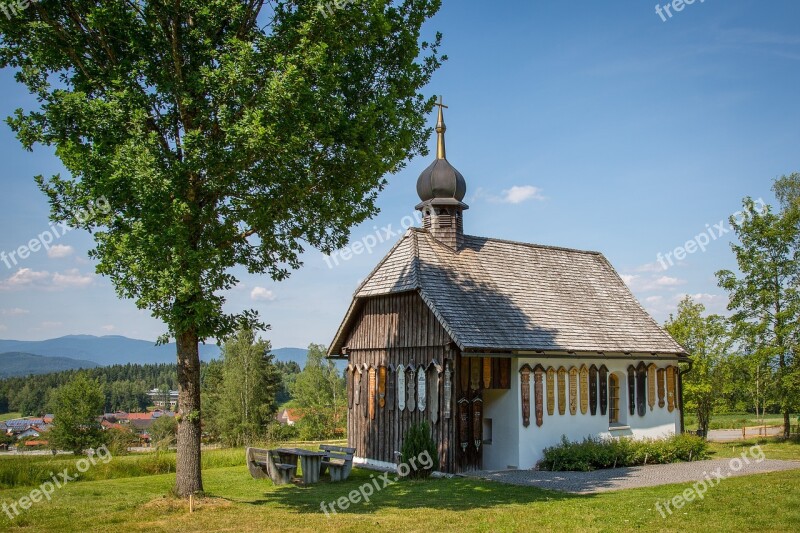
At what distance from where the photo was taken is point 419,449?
58.4ft

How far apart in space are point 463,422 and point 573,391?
409cm

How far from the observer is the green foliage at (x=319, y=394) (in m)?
48.6

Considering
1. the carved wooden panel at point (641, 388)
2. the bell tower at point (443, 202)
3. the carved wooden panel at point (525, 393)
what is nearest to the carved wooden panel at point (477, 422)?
the carved wooden panel at point (525, 393)

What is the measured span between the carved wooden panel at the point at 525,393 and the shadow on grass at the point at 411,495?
10.4ft

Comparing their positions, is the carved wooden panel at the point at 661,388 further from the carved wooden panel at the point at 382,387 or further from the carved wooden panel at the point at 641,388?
the carved wooden panel at the point at 382,387

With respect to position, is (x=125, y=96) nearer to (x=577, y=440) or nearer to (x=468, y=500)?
(x=468, y=500)

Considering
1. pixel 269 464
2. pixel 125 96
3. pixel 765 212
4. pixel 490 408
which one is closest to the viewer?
pixel 125 96

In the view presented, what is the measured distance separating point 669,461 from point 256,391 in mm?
28570

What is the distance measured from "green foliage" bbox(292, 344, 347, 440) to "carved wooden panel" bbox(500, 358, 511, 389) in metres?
28.5

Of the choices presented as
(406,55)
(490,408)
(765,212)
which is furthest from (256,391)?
(406,55)

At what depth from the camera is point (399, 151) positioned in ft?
45.1

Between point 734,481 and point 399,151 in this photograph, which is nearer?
point 399,151

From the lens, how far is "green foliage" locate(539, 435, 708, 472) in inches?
757

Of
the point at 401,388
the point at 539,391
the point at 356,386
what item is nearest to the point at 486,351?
the point at 539,391
